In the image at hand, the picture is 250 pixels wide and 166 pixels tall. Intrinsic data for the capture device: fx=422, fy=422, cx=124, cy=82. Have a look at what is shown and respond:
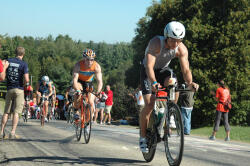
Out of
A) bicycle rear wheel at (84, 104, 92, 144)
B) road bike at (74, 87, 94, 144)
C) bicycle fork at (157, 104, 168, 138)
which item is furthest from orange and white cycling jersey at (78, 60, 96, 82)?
bicycle fork at (157, 104, 168, 138)

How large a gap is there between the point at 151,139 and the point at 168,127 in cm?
59

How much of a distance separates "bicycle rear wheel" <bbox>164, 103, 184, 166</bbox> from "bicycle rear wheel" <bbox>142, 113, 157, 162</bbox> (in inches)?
11.2

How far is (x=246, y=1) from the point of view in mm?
32844

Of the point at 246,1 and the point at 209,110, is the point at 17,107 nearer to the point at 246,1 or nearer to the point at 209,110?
the point at 209,110

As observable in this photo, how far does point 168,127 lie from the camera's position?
6211mm

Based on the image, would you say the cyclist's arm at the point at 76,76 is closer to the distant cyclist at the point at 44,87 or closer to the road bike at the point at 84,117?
the road bike at the point at 84,117

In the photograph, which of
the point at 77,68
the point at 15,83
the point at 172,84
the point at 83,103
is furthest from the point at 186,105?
the point at 172,84

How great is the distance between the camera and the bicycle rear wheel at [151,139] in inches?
259

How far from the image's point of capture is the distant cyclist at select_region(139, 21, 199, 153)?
6.33 meters

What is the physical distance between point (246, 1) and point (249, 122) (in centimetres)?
981

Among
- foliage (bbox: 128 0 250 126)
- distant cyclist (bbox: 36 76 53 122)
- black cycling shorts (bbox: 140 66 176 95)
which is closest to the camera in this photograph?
black cycling shorts (bbox: 140 66 176 95)

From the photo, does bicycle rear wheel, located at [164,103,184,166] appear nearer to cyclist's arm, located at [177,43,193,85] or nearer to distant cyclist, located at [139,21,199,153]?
distant cyclist, located at [139,21,199,153]

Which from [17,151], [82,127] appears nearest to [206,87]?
[82,127]

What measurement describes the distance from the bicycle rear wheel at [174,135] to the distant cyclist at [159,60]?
468 mm
